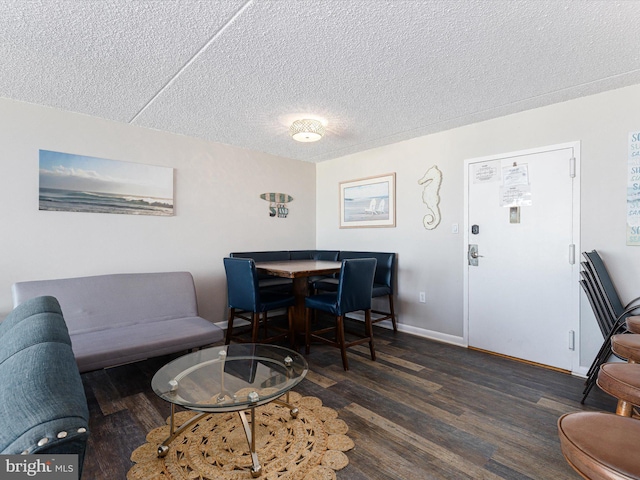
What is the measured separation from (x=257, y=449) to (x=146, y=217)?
2576 mm

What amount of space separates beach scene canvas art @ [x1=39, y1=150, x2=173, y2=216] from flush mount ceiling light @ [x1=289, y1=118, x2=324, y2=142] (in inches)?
60.3

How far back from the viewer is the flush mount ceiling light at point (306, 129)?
2879 mm

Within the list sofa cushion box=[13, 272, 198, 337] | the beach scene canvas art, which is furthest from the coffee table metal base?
the beach scene canvas art

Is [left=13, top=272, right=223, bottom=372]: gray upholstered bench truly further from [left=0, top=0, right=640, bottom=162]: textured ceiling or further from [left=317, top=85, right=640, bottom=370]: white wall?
[left=317, top=85, right=640, bottom=370]: white wall

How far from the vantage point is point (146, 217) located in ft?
10.9

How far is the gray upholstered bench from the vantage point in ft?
7.48

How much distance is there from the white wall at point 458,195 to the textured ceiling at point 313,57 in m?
0.20

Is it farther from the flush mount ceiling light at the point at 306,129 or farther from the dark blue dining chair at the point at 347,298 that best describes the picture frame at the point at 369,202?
the flush mount ceiling light at the point at 306,129

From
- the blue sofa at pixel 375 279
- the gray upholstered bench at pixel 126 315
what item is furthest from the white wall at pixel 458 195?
the gray upholstered bench at pixel 126 315

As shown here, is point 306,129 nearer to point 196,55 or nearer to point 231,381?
point 196,55

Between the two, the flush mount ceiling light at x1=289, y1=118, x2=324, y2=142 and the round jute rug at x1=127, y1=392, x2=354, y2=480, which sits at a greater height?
the flush mount ceiling light at x1=289, y1=118, x2=324, y2=142

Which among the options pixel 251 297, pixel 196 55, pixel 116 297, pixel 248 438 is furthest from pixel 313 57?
pixel 116 297

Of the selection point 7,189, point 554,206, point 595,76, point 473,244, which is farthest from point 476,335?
point 7,189

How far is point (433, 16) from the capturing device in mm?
1648
